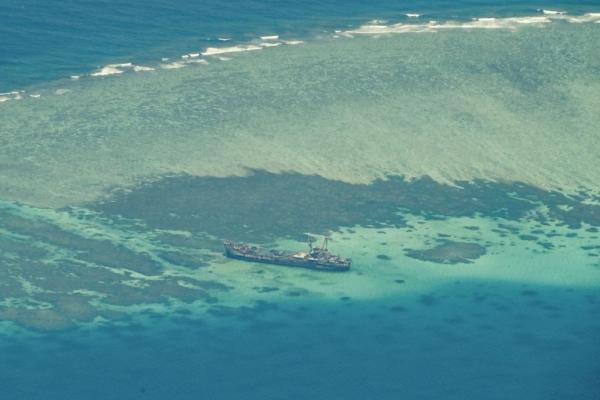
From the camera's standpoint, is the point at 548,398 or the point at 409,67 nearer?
the point at 548,398

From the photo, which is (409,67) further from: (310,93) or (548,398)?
(548,398)

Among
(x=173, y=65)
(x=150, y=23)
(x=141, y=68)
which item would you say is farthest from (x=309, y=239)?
(x=150, y=23)

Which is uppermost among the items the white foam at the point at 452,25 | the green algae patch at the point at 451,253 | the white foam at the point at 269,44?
the white foam at the point at 452,25

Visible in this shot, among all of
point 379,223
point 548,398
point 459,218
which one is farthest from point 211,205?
point 548,398

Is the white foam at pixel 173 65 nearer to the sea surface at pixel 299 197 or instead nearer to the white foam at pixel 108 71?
the sea surface at pixel 299 197

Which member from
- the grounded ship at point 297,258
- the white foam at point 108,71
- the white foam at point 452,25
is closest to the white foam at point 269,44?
the white foam at point 452,25

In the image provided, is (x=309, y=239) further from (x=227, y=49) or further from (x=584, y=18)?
(x=584, y=18)
